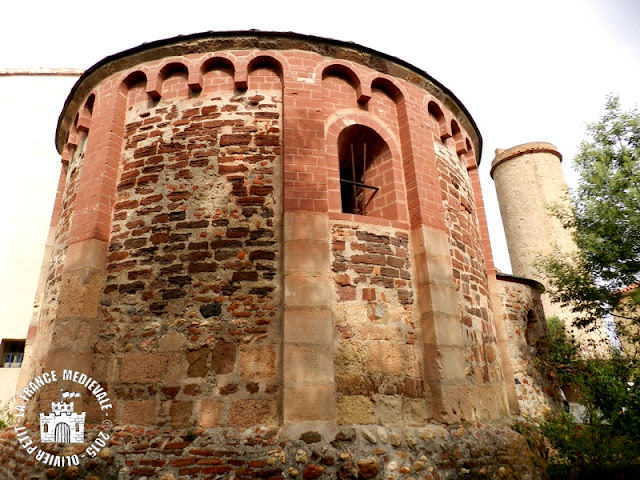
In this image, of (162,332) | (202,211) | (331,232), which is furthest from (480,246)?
(162,332)

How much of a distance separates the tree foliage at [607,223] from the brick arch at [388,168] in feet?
22.9

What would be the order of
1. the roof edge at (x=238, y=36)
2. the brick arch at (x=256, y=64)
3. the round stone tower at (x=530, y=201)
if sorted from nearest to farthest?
the brick arch at (x=256, y=64) < the roof edge at (x=238, y=36) < the round stone tower at (x=530, y=201)

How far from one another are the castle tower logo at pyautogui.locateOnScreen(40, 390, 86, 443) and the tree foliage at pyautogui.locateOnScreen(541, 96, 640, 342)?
35.1 ft

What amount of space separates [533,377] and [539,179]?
1209 centimetres

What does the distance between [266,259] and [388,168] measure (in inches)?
88.5

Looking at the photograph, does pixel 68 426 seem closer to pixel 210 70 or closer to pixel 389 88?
pixel 210 70

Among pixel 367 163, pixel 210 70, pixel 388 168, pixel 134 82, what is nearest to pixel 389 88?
pixel 367 163

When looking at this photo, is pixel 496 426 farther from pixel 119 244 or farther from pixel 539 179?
pixel 539 179

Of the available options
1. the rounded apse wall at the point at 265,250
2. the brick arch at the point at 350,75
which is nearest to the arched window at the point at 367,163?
the rounded apse wall at the point at 265,250

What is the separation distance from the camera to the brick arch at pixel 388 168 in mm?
5004

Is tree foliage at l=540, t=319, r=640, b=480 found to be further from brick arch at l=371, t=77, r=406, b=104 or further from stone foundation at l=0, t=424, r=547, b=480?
brick arch at l=371, t=77, r=406, b=104

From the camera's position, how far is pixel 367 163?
5.96 metres

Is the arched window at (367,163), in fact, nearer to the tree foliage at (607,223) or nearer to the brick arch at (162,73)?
the brick arch at (162,73)

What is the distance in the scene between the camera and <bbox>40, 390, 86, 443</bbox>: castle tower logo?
4051 mm
